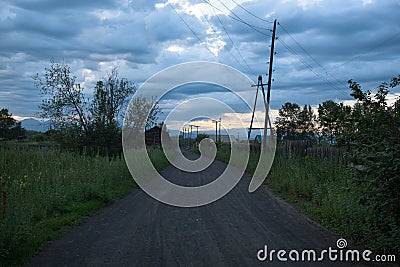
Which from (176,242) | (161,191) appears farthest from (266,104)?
(176,242)

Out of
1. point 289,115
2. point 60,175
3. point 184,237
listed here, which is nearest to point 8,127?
point 60,175

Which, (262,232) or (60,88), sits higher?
(60,88)

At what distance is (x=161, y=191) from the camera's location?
1617cm

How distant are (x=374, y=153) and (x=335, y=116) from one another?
153cm

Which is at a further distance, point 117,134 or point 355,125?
point 117,134

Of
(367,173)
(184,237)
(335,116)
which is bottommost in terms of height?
(184,237)

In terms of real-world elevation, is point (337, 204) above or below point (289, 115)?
below

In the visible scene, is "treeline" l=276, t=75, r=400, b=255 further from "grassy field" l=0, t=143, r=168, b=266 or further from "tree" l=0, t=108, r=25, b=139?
"tree" l=0, t=108, r=25, b=139

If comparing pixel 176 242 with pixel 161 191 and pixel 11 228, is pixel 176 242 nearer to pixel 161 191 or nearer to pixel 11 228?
pixel 11 228

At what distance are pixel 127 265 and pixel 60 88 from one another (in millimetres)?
23066

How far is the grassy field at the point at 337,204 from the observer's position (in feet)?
23.6

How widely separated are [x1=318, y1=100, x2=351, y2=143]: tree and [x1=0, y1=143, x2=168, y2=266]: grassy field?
20.3 ft

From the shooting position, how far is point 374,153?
745 centimetres

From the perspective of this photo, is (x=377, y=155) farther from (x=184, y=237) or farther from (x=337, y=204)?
(x=184, y=237)
